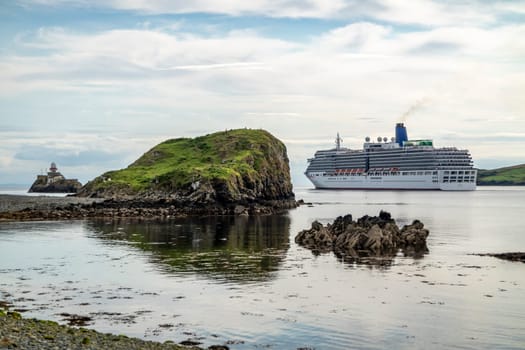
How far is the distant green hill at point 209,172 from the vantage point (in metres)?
116

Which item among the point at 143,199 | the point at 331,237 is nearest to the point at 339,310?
the point at 331,237

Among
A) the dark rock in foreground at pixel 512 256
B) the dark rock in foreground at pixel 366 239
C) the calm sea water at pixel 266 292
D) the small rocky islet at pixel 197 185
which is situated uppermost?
the small rocky islet at pixel 197 185

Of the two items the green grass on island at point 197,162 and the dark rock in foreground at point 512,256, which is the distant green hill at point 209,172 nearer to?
the green grass on island at point 197,162

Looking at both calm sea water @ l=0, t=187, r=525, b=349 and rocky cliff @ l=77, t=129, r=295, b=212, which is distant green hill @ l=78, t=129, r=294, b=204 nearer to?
rocky cliff @ l=77, t=129, r=295, b=212

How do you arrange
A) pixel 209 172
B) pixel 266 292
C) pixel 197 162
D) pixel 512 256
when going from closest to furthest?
pixel 266 292 → pixel 512 256 → pixel 209 172 → pixel 197 162

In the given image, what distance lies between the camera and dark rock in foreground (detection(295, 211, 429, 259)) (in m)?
57.4

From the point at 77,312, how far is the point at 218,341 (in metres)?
8.61

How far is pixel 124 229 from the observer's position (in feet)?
253

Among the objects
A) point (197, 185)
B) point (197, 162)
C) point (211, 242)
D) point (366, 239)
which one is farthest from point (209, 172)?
point (366, 239)

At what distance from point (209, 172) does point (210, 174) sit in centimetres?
219

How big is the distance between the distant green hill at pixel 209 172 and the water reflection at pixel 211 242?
17756 millimetres

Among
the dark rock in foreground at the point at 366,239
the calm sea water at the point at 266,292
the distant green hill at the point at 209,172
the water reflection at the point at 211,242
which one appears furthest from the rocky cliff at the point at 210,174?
the dark rock in foreground at the point at 366,239

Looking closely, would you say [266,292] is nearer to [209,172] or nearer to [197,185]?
[197,185]

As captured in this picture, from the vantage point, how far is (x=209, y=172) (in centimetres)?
12019
